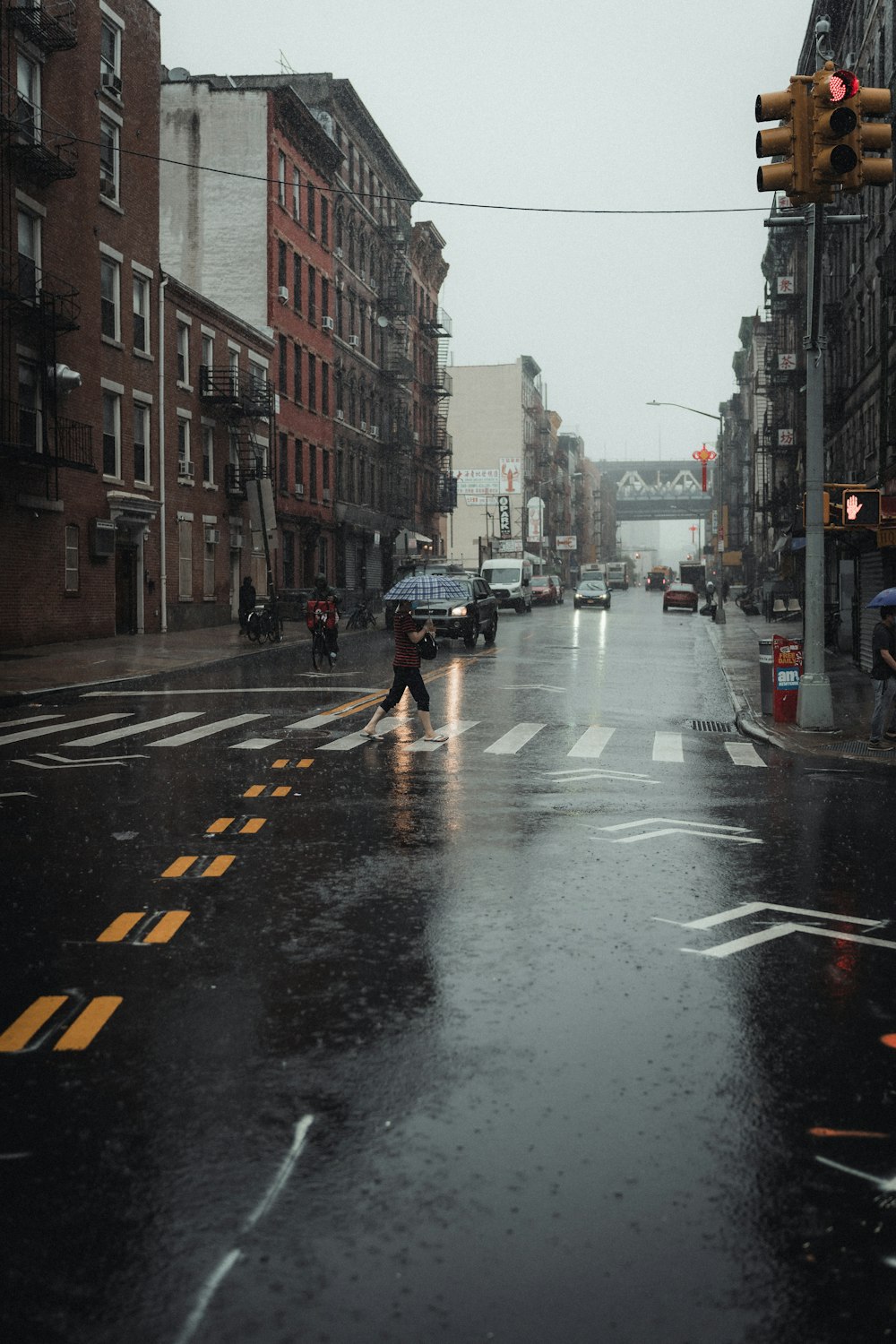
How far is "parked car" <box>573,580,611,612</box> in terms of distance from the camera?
236 feet

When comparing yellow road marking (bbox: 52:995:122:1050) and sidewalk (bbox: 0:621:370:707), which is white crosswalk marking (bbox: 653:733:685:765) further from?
sidewalk (bbox: 0:621:370:707)

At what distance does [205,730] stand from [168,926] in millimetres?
10017

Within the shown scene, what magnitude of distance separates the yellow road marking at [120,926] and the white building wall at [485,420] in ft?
380

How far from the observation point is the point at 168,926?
7.15 meters

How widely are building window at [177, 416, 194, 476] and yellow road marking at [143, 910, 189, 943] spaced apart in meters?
36.1

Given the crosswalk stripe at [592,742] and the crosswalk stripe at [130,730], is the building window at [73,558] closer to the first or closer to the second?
the crosswalk stripe at [130,730]

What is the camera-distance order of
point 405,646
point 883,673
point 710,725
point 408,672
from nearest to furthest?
point 883,673
point 405,646
point 408,672
point 710,725

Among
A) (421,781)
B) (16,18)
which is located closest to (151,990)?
(421,781)

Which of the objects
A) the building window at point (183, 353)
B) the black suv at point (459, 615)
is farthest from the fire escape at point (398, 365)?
the black suv at point (459, 615)

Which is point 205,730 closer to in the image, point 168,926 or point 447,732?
point 447,732

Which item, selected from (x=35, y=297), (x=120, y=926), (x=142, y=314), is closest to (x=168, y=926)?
(x=120, y=926)

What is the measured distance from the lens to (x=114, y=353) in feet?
121

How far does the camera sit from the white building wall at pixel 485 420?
4838 inches

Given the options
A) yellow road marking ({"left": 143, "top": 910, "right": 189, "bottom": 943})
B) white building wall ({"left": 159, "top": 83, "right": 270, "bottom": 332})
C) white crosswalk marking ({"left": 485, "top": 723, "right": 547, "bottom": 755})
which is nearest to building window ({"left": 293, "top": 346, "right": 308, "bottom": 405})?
white building wall ({"left": 159, "top": 83, "right": 270, "bottom": 332})
